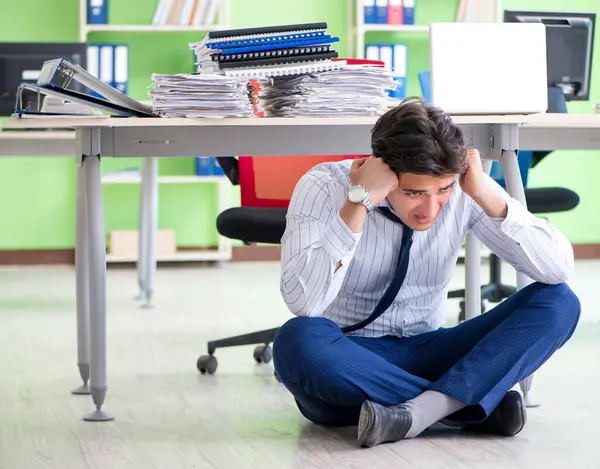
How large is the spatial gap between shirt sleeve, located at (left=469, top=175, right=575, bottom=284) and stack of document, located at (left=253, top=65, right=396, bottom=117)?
0.39 m

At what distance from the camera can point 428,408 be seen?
2066 millimetres

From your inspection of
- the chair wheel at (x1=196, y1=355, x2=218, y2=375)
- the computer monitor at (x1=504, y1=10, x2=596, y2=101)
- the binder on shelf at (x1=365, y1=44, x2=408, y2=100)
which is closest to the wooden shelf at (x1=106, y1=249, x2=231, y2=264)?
the binder on shelf at (x1=365, y1=44, x2=408, y2=100)

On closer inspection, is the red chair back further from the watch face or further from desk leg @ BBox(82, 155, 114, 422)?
the watch face

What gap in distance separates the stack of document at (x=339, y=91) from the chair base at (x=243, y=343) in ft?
2.54

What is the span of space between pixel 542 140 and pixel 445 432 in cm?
88

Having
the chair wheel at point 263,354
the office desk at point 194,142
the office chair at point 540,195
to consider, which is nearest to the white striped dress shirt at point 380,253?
the office desk at point 194,142

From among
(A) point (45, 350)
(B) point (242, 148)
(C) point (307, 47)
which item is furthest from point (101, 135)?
(A) point (45, 350)

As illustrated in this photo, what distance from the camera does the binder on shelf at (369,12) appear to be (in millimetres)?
5695

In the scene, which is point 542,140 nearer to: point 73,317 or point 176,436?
point 176,436

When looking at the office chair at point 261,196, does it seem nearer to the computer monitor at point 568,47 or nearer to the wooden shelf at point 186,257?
the computer monitor at point 568,47

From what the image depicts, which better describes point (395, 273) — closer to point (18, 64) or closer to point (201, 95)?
point (201, 95)

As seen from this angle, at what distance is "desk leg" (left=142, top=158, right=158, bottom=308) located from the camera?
13.8 ft

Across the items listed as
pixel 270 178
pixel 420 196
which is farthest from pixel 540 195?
pixel 420 196

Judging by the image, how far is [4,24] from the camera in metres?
5.68
